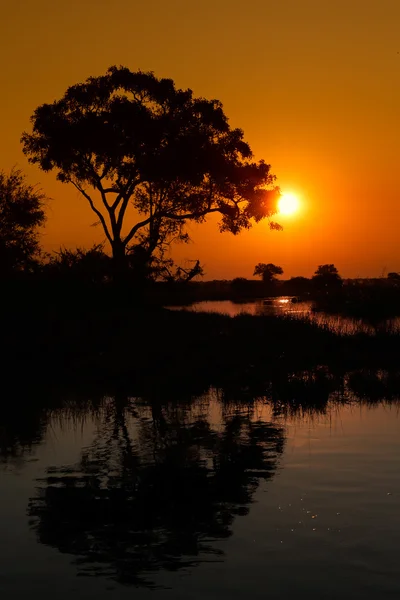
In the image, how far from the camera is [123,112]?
47.5 meters

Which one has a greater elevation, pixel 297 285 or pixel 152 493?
pixel 297 285

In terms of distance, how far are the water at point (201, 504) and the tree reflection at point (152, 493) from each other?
1.0 inches

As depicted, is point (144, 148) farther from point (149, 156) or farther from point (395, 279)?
point (395, 279)

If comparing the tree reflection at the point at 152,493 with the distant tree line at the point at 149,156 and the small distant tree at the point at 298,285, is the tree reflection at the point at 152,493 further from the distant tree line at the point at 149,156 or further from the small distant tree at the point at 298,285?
the small distant tree at the point at 298,285

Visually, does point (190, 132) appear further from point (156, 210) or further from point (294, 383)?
point (294, 383)

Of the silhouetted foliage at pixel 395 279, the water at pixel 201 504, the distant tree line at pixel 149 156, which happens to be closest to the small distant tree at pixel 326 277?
the silhouetted foliage at pixel 395 279

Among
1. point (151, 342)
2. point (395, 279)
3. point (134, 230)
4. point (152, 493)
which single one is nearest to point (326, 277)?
point (395, 279)

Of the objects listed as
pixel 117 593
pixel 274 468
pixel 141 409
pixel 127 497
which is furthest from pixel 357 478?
pixel 141 409

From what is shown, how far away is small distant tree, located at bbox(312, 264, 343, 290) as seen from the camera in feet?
328

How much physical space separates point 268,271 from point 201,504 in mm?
102376

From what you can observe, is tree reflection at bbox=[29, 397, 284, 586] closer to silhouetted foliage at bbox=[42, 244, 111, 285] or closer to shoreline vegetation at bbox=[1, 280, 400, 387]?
shoreline vegetation at bbox=[1, 280, 400, 387]

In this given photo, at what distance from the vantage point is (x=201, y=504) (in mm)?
11281

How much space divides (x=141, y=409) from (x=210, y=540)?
9.47m

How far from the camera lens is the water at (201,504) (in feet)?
27.9
